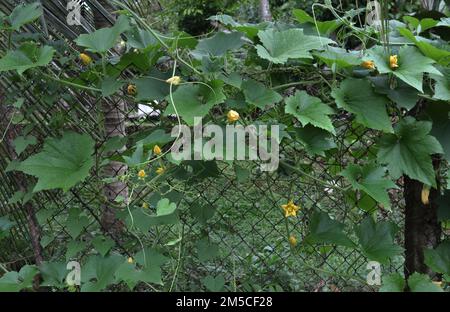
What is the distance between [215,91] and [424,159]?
0.59 m

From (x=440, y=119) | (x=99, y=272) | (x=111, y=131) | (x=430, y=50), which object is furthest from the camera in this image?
(x=111, y=131)

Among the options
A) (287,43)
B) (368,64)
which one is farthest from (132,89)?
(368,64)

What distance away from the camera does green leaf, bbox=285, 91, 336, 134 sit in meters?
1.35

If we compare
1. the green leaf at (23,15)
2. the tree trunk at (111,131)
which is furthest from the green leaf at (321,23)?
the green leaf at (23,15)

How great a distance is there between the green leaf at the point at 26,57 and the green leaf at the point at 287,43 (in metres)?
0.61

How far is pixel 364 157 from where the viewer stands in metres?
1.70

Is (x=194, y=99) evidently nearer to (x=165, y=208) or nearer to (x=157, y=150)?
(x=157, y=150)

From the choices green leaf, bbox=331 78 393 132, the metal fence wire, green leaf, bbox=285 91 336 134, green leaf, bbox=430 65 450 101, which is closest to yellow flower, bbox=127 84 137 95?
the metal fence wire

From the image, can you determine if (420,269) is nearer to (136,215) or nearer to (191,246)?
(191,246)

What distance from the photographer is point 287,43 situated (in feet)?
4.68

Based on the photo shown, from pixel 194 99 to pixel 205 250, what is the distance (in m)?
0.57

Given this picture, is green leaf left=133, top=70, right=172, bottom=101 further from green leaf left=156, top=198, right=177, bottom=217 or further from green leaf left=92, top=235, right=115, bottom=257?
green leaf left=92, top=235, right=115, bottom=257
